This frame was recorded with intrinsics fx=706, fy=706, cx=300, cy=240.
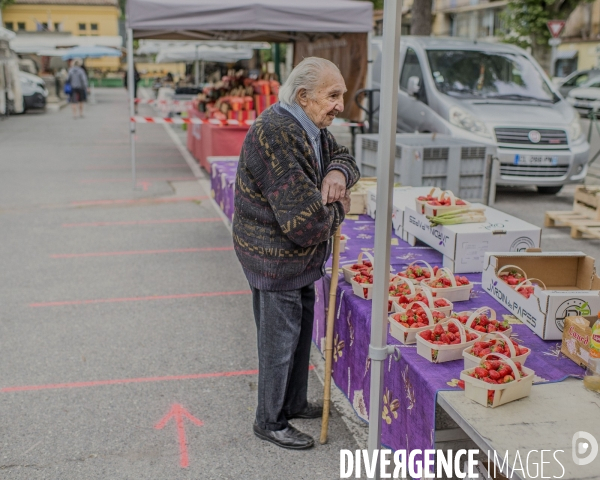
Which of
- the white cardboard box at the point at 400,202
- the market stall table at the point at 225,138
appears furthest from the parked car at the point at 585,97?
the white cardboard box at the point at 400,202

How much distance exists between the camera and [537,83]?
11.3 metres

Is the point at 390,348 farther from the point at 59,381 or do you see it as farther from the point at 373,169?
the point at 373,169

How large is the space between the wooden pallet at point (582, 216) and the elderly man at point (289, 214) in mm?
5023

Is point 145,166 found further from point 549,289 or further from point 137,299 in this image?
point 549,289

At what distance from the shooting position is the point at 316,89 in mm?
3066

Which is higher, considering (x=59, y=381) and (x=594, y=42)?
(x=594, y=42)

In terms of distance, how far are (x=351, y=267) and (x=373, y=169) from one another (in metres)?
3.33

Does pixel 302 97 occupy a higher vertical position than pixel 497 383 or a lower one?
higher

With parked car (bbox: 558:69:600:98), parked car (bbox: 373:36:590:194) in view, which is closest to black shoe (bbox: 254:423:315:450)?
parked car (bbox: 373:36:590:194)

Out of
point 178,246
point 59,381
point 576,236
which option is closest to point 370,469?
point 59,381

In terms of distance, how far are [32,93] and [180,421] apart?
25.1 meters

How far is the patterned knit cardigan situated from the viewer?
2.98 metres

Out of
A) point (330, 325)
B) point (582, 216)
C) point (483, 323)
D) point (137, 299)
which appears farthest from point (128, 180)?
point (483, 323)

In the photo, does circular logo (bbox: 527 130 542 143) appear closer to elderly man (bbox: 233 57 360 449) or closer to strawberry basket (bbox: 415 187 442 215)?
strawberry basket (bbox: 415 187 442 215)
